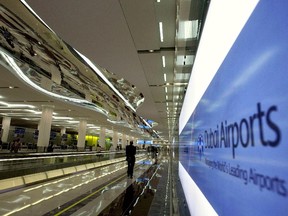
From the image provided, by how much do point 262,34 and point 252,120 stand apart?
469 millimetres

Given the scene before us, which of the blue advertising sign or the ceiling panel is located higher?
the ceiling panel

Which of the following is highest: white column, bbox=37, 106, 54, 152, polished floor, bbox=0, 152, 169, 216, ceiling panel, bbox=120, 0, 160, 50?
ceiling panel, bbox=120, 0, 160, 50

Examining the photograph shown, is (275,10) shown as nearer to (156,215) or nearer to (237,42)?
(237,42)

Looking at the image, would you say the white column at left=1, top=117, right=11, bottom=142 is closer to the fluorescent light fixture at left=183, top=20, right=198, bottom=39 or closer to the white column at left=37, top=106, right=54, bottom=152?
A: the white column at left=37, top=106, right=54, bottom=152

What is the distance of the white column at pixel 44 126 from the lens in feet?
65.5

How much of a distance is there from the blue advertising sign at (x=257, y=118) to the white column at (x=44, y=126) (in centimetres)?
2037

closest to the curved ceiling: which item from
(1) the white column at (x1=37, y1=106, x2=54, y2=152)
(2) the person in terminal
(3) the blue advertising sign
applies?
(3) the blue advertising sign

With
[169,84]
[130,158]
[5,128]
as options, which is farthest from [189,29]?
[5,128]

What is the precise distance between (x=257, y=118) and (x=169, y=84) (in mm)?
10686

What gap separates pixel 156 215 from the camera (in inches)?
219

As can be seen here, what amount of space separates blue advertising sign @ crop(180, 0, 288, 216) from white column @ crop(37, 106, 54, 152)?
20.4 metres

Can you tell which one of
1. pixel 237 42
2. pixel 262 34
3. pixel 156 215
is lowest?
pixel 156 215

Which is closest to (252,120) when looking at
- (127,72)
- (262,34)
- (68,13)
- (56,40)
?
(262,34)

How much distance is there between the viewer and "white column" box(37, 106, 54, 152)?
20.0m
